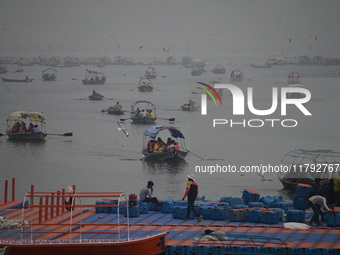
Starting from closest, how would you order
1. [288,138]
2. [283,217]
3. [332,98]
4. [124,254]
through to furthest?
[124,254], [283,217], [288,138], [332,98]

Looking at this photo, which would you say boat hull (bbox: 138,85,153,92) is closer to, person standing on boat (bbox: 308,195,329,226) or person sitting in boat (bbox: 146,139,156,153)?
person sitting in boat (bbox: 146,139,156,153)

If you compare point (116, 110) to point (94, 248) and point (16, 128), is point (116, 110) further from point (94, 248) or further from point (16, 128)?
point (94, 248)

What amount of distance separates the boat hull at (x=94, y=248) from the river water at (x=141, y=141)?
1460 cm

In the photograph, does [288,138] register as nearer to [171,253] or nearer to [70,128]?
[70,128]

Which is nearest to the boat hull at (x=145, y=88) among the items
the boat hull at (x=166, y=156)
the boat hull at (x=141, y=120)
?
the boat hull at (x=141, y=120)

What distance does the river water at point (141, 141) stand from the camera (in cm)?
3127

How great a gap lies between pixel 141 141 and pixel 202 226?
2916cm

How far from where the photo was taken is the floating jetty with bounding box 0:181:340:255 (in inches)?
482

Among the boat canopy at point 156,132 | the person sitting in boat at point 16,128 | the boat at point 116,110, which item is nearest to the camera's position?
the boat canopy at point 156,132

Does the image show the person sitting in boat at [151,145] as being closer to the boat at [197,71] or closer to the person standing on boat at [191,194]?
the person standing on boat at [191,194]

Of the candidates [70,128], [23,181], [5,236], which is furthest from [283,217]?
[70,128]

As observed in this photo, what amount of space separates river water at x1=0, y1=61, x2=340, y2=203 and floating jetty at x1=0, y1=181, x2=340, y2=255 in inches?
472

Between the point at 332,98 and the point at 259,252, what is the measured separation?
5623 centimetres

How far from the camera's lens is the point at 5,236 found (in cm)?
1289
